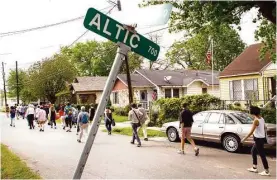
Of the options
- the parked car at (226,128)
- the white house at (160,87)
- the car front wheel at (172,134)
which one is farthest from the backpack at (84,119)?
the white house at (160,87)

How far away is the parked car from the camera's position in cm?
1139

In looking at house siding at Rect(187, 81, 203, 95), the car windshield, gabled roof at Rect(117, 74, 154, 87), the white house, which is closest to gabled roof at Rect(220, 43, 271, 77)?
the white house

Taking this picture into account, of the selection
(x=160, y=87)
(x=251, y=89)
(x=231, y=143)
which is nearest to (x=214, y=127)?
(x=231, y=143)

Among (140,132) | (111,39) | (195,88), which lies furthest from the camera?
(195,88)

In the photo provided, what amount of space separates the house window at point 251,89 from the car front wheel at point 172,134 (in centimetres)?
1040

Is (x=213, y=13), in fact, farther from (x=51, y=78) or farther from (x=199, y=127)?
(x=51, y=78)

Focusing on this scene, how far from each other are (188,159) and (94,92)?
35.8 meters

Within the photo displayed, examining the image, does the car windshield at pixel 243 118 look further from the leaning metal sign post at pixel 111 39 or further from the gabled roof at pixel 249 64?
the gabled roof at pixel 249 64

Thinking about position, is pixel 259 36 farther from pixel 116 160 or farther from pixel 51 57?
pixel 51 57

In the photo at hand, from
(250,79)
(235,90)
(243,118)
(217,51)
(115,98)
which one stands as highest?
(217,51)

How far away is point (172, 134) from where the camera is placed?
1448cm

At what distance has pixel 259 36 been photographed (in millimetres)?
12297

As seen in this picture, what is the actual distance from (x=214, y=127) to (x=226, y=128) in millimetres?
595

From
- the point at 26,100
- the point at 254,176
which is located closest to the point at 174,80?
the point at 254,176
